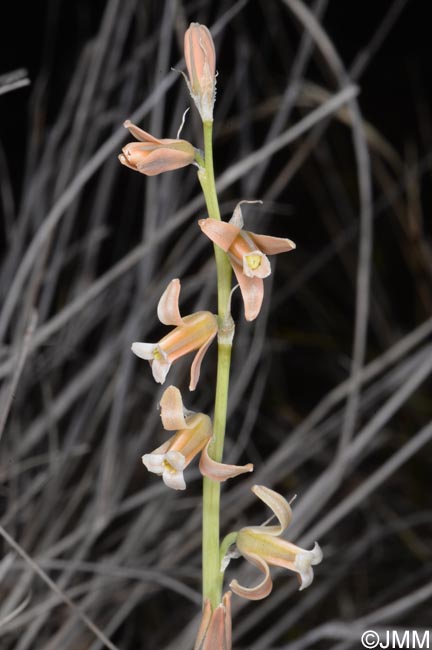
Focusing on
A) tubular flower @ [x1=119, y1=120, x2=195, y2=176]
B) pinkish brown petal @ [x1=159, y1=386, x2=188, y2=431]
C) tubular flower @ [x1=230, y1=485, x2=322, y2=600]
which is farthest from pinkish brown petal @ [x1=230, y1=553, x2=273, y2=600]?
tubular flower @ [x1=119, y1=120, x2=195, y2=176]

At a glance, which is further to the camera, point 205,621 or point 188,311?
point 188,311

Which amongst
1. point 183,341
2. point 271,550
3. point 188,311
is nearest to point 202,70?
point 183,341

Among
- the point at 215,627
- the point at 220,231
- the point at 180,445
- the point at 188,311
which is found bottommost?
the point at 188,311

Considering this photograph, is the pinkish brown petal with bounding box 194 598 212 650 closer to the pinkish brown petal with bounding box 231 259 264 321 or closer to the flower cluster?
the flower cluster

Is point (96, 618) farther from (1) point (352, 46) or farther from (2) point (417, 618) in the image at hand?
(1) point (352, 46)

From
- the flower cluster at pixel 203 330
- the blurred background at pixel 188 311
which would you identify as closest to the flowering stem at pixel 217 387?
the flower cluster at pixel 203 330

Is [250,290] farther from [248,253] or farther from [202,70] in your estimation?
[202,70]

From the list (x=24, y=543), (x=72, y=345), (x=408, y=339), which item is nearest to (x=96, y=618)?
(x=24, y=543)
